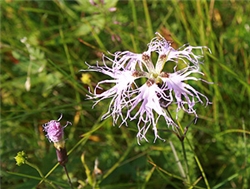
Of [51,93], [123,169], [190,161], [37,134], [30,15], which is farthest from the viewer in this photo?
[30,15]

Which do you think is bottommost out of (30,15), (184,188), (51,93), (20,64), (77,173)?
(184,188)

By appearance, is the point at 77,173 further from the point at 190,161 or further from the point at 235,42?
the point at 235,42

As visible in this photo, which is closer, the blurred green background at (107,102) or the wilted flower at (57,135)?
the wilted flower at (57,135)

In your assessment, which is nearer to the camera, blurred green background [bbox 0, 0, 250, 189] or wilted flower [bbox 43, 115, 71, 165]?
wilted flower [bbox 43, 115, 71, 165]

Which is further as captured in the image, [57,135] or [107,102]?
[107,102]

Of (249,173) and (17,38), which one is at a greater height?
(17,38)

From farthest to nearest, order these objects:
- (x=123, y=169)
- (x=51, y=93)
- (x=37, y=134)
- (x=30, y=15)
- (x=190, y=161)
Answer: (x=30, y=15)
(x=51, y=93)
(x=37, y=134)
(x=123, y=169)
(x=190, y=161)

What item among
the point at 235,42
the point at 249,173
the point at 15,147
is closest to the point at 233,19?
the point at 235,42

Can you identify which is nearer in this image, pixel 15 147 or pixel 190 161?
pixel 190 161
